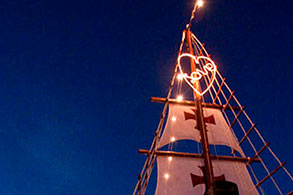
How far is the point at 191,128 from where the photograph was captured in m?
8.95

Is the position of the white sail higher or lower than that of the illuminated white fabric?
higher

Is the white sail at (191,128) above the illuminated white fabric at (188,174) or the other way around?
above

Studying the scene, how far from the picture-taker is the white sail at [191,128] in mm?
8656

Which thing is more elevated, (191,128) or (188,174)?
(191,128)

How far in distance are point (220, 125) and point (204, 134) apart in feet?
18.4

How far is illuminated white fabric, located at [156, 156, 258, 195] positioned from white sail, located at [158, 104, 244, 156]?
0.69m

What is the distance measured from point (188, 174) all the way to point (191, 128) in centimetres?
185

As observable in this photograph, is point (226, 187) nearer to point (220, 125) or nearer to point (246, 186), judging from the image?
point (246, 186)

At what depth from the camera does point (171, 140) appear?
8.49 metres

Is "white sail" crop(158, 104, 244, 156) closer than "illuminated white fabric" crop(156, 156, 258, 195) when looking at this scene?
No

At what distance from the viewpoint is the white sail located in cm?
866

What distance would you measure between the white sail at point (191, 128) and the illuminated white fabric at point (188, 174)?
69 cm

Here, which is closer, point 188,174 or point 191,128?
point 188,174

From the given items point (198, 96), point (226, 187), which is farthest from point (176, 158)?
point (226, 187)
